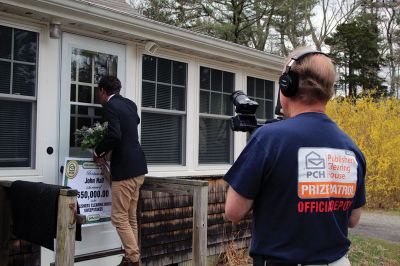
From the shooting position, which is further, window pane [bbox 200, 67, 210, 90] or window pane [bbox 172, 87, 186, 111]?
window pane [bbox 200, 67, 210, 90]

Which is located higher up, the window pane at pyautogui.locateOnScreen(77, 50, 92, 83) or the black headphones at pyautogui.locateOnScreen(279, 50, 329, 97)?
the window pane at pyautogui.locateOnScreen(77, 50, 92, 83)

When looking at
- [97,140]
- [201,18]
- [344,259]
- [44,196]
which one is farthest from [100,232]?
[201,18]

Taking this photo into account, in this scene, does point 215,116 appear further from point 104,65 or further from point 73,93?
point 73,93

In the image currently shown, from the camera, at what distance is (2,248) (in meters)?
3.86

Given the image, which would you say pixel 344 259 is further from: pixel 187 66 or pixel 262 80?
pixel 262 80

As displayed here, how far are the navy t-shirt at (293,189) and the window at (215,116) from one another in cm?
397

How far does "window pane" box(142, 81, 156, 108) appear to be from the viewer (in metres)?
5.07

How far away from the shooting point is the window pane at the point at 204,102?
18.9 feet

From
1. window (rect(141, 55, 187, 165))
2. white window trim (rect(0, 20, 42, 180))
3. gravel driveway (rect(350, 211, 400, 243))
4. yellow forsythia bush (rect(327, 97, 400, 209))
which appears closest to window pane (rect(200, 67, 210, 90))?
window (rect(141, 55, 187, 165))

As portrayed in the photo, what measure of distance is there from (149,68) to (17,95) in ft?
5.15

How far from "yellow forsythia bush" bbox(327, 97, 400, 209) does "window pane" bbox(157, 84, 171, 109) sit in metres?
7.42

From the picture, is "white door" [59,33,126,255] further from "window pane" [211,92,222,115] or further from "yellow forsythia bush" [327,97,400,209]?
"yellow forsythia bush" [327,97,400,209]

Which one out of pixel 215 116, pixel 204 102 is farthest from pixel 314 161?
pixel 215 116

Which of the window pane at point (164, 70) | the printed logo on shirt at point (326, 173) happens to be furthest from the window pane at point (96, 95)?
the printed logo on shirt at point (326, 173)
